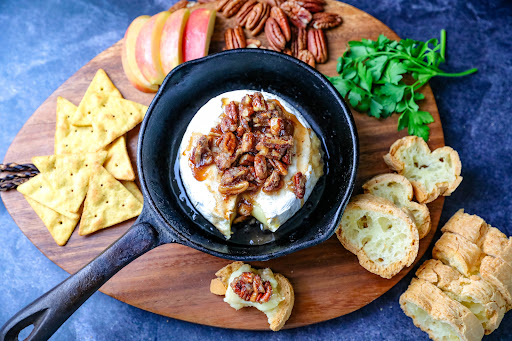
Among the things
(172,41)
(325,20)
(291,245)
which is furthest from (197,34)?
(291,245)

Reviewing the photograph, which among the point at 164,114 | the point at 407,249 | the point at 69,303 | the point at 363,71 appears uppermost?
the point at 164,114

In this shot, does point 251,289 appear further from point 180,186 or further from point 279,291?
point 180,186

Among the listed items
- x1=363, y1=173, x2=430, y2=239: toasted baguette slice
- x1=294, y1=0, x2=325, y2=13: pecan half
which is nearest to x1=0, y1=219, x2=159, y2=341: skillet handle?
x1=363, y1=173, x2=430, y2=239: toasted baguette slice

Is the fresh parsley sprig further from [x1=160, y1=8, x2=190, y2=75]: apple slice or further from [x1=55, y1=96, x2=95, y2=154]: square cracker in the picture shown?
[x1=55, y1=96, x2=95, y2=154]: square cracker

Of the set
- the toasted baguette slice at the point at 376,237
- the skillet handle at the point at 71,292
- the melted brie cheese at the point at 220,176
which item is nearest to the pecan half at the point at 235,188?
the melted brie cheese at the point at 220,176

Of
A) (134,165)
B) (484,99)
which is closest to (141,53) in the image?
(134,165)

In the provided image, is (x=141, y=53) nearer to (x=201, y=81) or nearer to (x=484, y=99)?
(x=201, y=81)

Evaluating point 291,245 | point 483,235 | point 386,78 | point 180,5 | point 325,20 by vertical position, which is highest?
point 180,5
